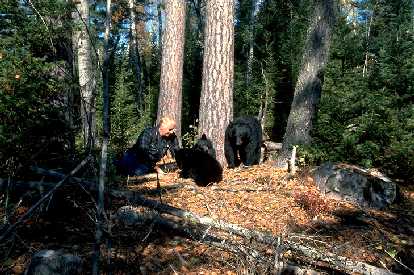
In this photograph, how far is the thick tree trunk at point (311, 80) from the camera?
8242 mm

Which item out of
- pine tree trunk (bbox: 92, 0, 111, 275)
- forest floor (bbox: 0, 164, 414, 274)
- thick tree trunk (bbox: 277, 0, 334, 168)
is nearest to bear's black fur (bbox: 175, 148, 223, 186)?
forest floor (bbox: 0, 164, 414, 274)

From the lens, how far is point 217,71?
809 centimetres

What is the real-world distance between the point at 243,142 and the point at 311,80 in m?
1.93

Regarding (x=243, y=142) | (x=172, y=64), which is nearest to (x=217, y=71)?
(x=243, y=142)

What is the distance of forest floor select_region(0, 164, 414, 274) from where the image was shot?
3777 millimetres

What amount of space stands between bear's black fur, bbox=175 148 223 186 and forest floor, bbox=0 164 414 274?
0.17 meters

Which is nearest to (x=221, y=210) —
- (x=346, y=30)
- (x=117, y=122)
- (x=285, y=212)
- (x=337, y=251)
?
(x=285, y=212)

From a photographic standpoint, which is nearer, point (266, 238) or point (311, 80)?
point (266, 238)

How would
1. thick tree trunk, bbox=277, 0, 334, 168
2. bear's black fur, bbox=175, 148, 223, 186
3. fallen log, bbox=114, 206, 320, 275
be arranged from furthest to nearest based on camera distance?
thick tree trunk, bbox=277, 0, 334, 168, bear's black fur, bbox=175, 148, 223, 186, fallen log, bbox=114, 206, 320, 275

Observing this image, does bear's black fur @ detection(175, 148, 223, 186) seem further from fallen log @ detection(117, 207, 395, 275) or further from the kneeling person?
fallen log @ detection(117, 207, 395, 275)

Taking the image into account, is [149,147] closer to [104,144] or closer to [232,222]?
[232,222]

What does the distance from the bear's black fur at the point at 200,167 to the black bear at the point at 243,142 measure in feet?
3.53

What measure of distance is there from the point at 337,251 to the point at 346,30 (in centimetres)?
1306

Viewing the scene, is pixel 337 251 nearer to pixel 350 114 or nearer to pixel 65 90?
pixel 65 90
